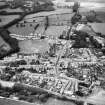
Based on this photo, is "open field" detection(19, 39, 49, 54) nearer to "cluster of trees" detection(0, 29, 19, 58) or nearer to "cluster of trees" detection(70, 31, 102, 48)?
"cluster of trees" detection(0, 29, 19, 58)

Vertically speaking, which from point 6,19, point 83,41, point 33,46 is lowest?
point 33,46

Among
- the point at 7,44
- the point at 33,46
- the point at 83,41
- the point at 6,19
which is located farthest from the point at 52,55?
the point at 6,19

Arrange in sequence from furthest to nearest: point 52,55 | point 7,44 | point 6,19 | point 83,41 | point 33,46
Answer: point 6,19 → point 83,41 → point 33,46 → point 7,44 → point 52,55

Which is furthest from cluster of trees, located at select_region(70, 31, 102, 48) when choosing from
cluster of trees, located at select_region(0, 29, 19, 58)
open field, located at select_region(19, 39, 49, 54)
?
cluster of trees, located at select_region(0, 29, 19, 58)

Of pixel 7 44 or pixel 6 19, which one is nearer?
pixel 7 44

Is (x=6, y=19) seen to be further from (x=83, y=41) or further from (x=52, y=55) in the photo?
(x=52, y=55)

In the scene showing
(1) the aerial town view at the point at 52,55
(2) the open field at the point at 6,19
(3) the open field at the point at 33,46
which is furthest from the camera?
(2) the open field at the point at 6,19

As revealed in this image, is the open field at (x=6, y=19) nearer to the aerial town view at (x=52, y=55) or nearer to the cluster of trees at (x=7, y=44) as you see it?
the aerial town view at (x=52, y=55)

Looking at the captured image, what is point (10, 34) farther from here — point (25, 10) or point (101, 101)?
point (101, 101)

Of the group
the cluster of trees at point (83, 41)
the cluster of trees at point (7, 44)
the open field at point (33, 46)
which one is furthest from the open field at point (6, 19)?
the cluster of trees at point (83, 41)
